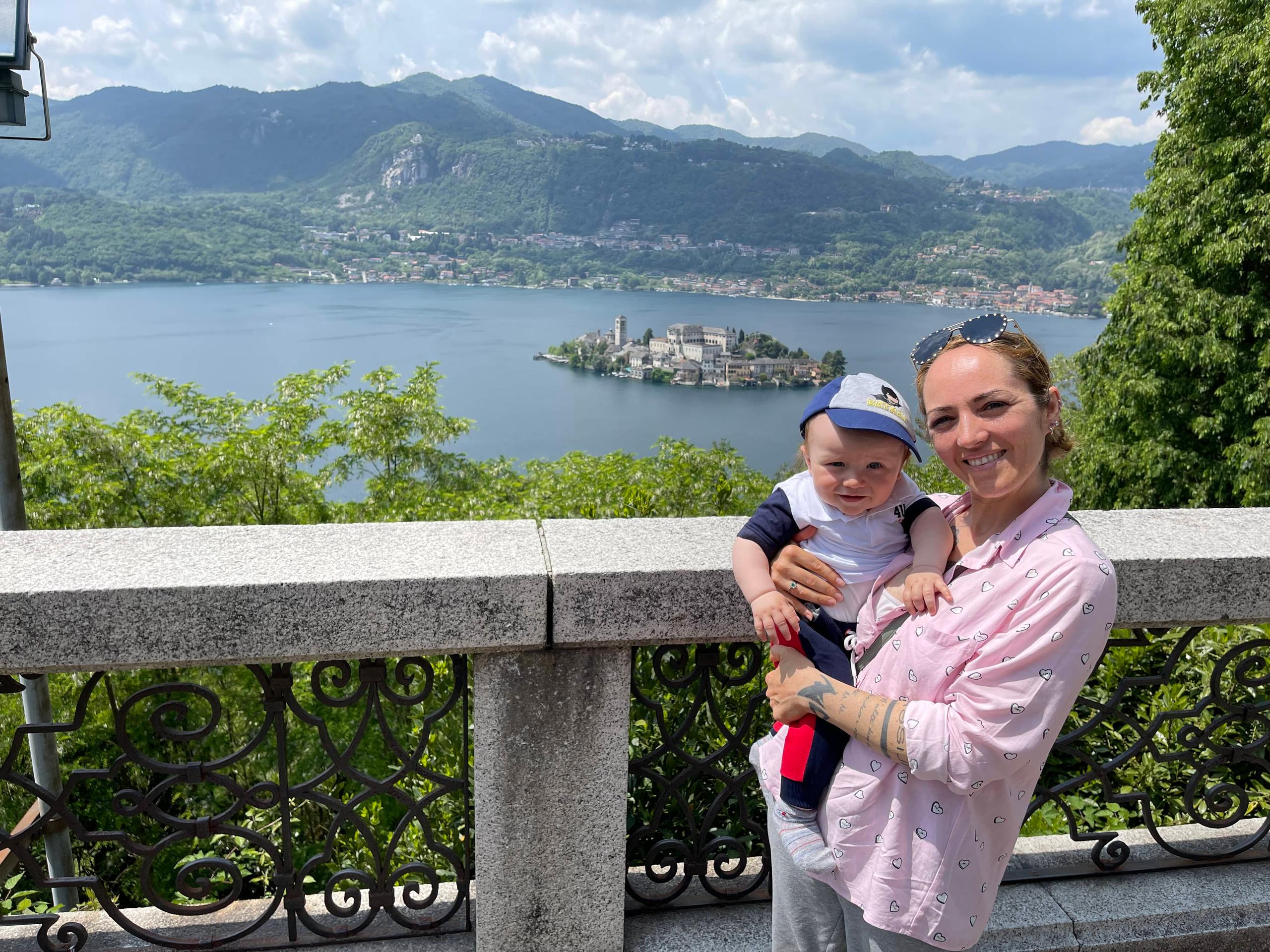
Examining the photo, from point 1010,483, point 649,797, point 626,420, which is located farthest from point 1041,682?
point 626,420

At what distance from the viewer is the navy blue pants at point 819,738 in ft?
5.72

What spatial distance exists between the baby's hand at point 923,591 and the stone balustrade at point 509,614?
1.74 ft

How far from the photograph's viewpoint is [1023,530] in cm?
158

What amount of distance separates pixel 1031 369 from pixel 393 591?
1.41 meters

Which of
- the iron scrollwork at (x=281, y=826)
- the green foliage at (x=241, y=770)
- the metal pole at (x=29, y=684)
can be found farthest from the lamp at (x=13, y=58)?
the iron scrollwork at (x=281, y=826)

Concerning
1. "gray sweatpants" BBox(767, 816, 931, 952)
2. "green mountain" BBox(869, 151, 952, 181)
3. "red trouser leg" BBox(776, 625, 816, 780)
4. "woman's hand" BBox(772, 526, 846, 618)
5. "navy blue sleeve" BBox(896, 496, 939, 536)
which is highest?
"green mountain" BBox(869, 151, 952, 181)

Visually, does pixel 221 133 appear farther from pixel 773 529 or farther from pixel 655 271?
pixel 773 529

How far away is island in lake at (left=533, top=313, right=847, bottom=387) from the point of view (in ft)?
132

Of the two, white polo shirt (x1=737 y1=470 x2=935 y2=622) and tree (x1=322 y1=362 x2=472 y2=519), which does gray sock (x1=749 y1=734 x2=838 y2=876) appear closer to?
white polo shirt (x1=737 y1=470 x2=935 y2=622)

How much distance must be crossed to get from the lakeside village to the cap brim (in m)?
68.3

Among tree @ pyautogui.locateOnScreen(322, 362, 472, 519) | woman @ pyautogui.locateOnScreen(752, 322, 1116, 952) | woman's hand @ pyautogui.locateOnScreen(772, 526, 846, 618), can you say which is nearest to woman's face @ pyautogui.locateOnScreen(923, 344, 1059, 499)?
woman @ pyautogui.locateOnScreen(752, 322, 1116, 952)

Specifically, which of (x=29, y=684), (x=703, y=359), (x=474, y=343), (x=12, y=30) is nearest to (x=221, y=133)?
(x=474, y=343)

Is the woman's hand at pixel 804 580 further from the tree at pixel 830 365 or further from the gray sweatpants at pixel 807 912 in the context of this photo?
the tree at pixel 830 365

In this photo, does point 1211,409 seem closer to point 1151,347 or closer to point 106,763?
point 1151,347
